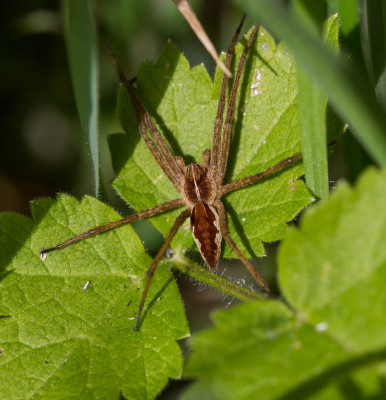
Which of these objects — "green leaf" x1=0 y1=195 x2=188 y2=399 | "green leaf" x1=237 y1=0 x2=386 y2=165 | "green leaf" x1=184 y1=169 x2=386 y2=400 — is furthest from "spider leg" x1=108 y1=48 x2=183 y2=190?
"green leaf" x1=184 y1=169 x2=386 y2=400

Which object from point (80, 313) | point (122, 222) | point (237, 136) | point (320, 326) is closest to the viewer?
point (320, 326)

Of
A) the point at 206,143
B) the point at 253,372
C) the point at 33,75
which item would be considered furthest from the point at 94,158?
the point at 33,75

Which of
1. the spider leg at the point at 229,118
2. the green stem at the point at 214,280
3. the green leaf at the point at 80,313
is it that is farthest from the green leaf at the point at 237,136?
the green leaf at the point at 80,313

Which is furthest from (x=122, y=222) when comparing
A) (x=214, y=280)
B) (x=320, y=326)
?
(x=320, y=326)

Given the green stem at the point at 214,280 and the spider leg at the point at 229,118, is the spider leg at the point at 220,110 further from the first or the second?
the green stem at the point at 214,280

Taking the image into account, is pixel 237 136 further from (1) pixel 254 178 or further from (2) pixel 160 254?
(2) pixel 160 254

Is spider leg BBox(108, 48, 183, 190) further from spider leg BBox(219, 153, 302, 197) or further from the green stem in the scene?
the green stem

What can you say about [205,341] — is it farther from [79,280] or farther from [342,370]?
[79,280]
